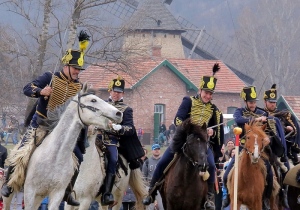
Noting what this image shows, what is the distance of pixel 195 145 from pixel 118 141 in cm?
292

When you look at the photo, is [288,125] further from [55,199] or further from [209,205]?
[55,199]

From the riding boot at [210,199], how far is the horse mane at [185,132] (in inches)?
33.7

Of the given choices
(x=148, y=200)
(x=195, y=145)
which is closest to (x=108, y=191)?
(x=148, y=200)

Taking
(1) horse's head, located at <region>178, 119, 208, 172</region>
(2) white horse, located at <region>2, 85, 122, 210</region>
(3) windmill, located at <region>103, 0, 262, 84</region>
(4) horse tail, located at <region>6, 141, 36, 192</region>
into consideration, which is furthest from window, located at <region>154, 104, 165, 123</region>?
(2) white horse, located at <region>2, 85, 122, 210</region>

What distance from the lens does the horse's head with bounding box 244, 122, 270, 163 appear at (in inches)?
A: 694

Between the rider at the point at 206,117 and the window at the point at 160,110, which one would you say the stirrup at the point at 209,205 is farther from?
the window at the point at 160,110

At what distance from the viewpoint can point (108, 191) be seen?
1761 cm

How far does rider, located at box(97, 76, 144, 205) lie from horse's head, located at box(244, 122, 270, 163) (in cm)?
203

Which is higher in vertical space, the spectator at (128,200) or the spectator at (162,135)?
the spectator at (162,135)

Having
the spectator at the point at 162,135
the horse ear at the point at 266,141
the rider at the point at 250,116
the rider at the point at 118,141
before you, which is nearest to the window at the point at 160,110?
the spectator at the point at 162,135

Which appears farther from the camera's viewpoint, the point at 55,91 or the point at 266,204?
the point at 266,204

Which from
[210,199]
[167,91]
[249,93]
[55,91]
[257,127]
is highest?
[167,91]

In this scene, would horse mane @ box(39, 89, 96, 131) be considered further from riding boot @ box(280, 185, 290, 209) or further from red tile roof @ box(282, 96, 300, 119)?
red tile roof @ box(282, 96, 300, 119)

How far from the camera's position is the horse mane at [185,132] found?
15.8 metres
